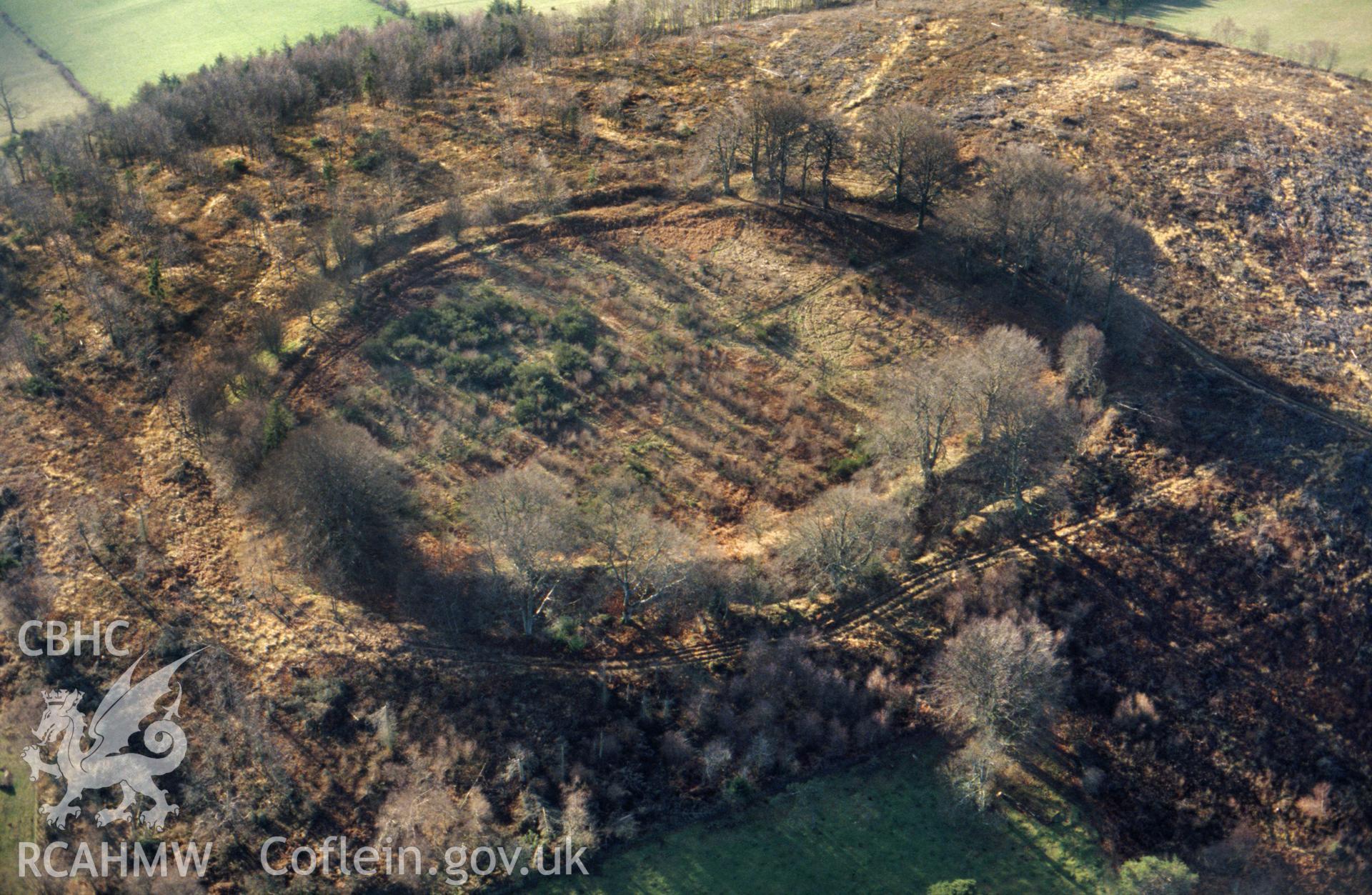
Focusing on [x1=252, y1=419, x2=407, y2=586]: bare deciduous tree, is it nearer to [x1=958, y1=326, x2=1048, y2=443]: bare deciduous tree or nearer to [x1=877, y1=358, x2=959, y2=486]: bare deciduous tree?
[x1=877, y1=358, x2=959, y2=486]: bare deciduous tree

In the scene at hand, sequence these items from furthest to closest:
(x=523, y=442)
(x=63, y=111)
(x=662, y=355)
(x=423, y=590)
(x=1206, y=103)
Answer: (x=63, y=111) → (x=1206, y=103) → (x=662, y=355) → (x=523, y=442) → (x=423, y=590)

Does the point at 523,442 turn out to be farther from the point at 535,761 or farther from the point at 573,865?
the point at 573,865

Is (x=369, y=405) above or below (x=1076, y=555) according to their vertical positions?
above

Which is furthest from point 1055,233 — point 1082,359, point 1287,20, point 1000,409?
point 1287,20

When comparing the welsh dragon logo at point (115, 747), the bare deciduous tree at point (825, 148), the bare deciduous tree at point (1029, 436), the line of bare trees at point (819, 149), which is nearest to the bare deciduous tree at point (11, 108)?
the line of bare trees at point (819, 149)

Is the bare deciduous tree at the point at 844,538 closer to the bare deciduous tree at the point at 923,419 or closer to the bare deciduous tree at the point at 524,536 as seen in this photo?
the bare deciduous tree at the point at 923,419

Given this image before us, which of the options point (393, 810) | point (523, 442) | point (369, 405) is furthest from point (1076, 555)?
point (369, 405)
